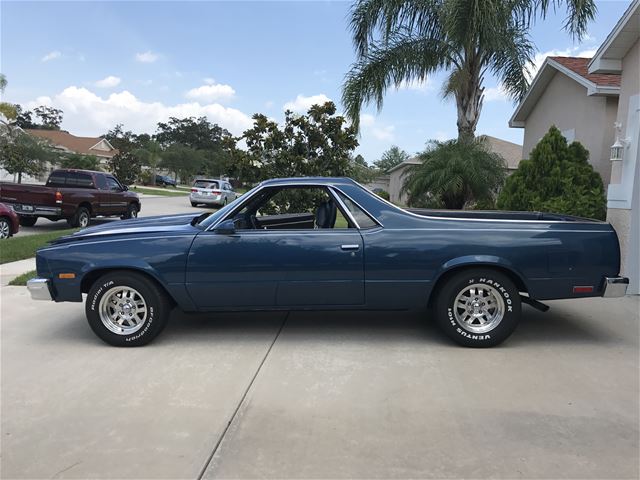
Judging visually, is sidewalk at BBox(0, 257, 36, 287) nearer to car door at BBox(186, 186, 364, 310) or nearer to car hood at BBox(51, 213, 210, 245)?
car hood at BBox(51, 213, 210, 245)

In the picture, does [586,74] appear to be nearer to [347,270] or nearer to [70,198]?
[347,270]

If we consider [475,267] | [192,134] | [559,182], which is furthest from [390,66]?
[192,134]

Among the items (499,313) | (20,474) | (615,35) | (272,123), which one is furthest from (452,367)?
(272,123)

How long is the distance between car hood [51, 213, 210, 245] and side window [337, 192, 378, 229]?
148 cm

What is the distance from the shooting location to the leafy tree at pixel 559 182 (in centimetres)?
863

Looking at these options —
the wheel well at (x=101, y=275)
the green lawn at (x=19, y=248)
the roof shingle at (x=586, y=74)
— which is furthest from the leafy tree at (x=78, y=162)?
the wheel well at (x=101, y=275)

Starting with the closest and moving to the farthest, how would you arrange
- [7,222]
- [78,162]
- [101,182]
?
[7,222] < [101,182] < [78,162]

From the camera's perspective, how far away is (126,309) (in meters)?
4.88

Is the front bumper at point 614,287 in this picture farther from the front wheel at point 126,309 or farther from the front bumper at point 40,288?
the front bumper at point 40,288

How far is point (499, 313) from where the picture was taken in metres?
4.85

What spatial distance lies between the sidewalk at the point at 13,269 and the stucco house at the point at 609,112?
915 cm

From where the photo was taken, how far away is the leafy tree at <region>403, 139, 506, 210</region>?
13297 mm

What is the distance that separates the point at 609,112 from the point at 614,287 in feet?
20.4

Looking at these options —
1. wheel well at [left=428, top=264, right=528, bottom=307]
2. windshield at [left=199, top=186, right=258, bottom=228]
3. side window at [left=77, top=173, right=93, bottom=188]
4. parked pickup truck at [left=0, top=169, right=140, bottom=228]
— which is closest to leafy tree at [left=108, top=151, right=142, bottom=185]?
parked pickup truck at [left=0, top=169, right=140, bottom=228]
